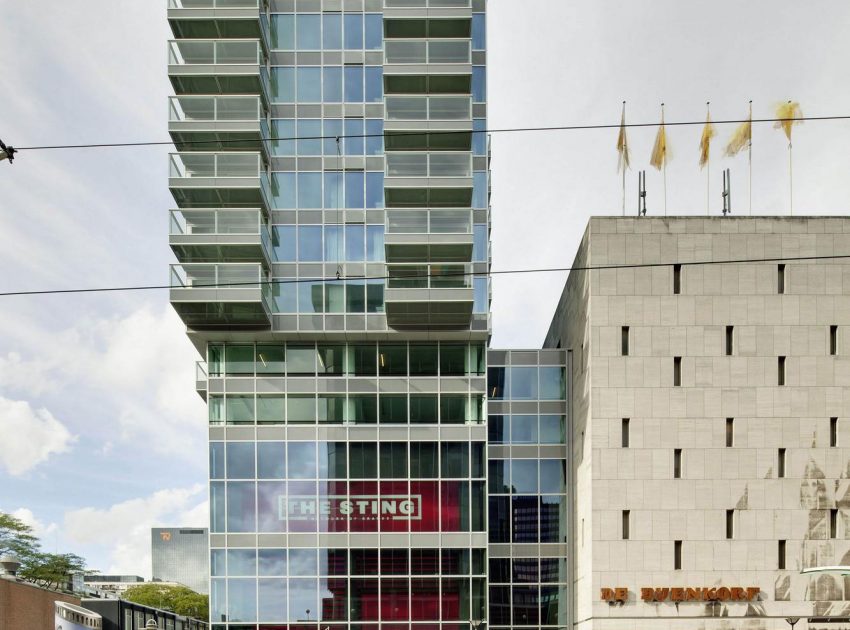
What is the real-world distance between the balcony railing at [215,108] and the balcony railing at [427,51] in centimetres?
754

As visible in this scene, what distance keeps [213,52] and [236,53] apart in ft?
3.89

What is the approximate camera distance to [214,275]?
145 ft

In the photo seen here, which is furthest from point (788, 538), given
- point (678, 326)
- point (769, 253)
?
point (769, 253)

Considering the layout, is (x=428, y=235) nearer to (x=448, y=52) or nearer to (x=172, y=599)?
(x=448, y=52)

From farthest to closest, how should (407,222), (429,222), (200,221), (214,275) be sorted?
(407,222) < (429,222) < (200,221) < (214,275)

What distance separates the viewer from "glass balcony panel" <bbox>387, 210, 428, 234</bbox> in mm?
45344

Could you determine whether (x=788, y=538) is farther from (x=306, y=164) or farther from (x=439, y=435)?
(x=306, y=164)

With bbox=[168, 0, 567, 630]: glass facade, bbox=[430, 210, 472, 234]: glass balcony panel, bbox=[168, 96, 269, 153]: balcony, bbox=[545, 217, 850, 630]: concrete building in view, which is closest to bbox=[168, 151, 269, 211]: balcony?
bbox=[168, 0, 567, 630]: glass facade

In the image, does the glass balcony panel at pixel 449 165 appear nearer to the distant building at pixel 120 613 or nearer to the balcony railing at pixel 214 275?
the balcony railing at pixel 214 275

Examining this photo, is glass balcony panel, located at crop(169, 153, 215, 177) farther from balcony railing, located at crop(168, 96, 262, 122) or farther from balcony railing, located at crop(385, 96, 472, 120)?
balcony railing, located at crop(385, 96, 472, 120)

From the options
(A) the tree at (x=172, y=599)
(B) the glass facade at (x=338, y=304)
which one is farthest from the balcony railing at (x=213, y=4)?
(A) the tree at (x=172, y=599)

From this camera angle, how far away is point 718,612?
4162cm

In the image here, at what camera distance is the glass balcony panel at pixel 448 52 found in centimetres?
4578

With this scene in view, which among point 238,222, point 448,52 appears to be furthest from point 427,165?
point 238,222
